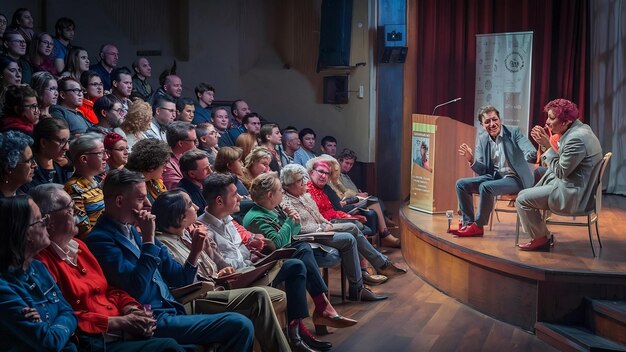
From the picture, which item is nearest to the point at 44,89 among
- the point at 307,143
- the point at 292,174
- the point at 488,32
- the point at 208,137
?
the point at 208,137

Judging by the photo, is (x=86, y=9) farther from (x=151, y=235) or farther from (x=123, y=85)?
(x=151, y=235)

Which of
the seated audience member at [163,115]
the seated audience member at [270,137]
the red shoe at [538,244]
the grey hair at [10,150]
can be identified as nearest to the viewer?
the grey hair at [10,150]

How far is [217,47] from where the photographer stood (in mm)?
8070

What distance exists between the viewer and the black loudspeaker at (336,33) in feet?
24.4

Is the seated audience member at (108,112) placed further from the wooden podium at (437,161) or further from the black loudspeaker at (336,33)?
the black loudspeaker at (336,33)

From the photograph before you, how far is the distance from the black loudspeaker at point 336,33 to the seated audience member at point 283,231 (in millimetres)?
3346

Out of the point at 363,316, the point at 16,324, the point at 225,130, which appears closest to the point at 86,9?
the point at 225,130

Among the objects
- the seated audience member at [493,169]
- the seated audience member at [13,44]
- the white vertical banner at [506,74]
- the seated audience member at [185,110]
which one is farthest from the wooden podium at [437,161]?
the seated audience member at [13,44]

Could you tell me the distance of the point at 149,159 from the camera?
3850 millimetres

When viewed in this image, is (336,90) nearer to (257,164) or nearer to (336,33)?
(336,33)

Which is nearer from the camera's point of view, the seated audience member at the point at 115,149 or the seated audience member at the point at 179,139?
the seated audience member at the point at 115,149

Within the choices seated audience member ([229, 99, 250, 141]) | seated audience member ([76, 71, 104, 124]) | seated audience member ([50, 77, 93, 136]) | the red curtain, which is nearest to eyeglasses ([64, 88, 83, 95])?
seated audience member ([50, 77, 93, 136])

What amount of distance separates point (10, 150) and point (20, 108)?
1.06m

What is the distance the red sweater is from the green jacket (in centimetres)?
146
